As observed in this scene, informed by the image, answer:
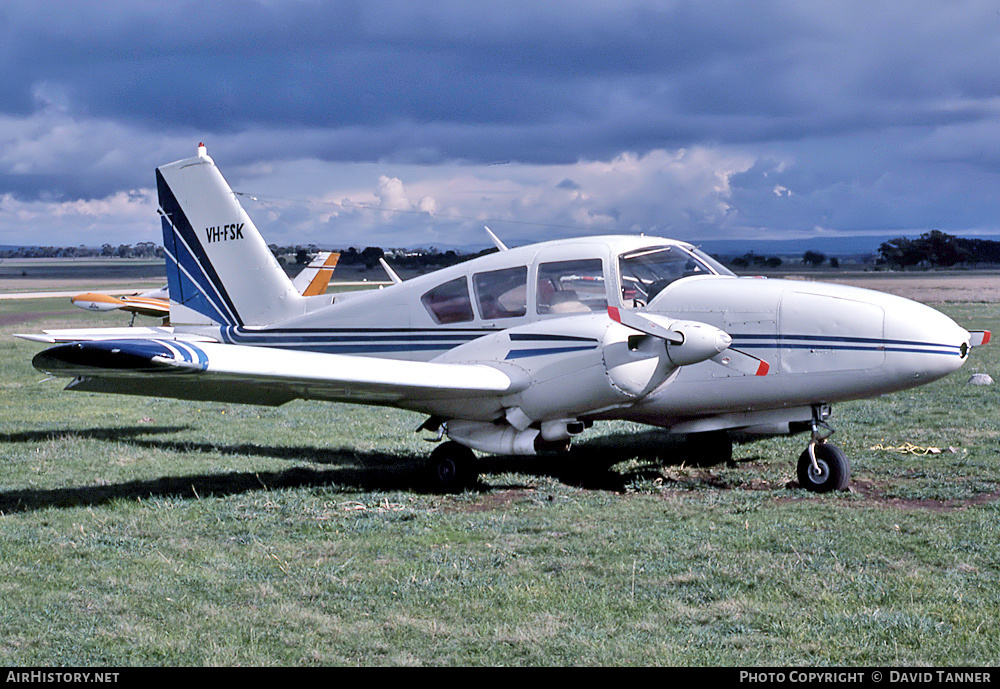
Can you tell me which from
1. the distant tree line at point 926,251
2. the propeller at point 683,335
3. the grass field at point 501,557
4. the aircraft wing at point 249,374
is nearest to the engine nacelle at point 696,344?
the propeller at point 683,335

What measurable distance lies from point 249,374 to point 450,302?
260 centimetres

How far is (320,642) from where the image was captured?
5.04m

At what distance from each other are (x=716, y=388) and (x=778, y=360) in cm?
65

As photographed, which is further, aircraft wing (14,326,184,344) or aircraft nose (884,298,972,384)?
aircraft wing (14,326,184,344)

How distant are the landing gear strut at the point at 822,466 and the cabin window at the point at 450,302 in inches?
139

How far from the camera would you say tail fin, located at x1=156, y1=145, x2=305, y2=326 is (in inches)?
462

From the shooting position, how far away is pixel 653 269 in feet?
30.1

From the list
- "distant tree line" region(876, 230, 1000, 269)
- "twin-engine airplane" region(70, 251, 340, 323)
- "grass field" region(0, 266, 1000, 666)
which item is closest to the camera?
"grass field" region(0, 266, 1000, 666)

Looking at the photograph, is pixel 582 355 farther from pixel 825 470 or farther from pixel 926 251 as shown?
pixel 926 251

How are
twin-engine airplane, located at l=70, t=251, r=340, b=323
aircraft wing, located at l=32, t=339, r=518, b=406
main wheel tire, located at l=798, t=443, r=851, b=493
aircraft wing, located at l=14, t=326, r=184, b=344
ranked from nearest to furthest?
aircraft wing, located at l=32, t=339, r=518, b=406, main wheel tire, located at l=798, t=443, r=851, b=493, aircraft wing, located at l=14, t=326, r=184, b=344, twin-engine airplane, located at l=70, t=251, r=340, b=323

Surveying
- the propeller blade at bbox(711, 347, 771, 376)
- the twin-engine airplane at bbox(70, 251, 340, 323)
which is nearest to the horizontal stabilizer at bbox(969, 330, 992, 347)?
the propeller blade at bbox(711, 347, 771, 376)

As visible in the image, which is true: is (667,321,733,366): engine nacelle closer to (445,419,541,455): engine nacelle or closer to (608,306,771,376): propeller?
(608,306,771,376): propeller
